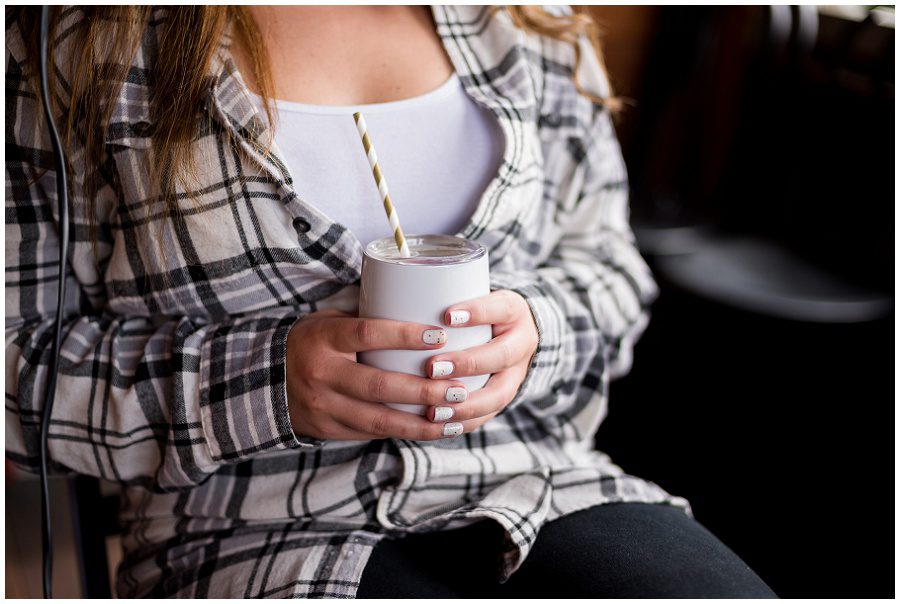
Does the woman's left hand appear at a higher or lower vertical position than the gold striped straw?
lower

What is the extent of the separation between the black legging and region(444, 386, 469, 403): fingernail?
0.68ft

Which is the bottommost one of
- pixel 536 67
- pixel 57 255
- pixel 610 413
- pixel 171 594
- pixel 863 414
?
pixel 610 413

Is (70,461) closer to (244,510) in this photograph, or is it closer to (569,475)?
(244,510)

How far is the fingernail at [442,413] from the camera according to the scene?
0.68 metres

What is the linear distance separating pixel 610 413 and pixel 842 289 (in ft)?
2.06

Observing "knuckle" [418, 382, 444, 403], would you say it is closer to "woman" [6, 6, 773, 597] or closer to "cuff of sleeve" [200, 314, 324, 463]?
"woman" [6, 6, 773, 597]

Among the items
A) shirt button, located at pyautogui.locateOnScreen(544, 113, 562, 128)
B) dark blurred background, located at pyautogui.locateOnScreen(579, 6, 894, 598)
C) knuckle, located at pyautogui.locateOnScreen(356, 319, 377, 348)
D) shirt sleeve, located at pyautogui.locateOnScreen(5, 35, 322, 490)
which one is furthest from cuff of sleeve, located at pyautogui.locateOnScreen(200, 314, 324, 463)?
dark blurred background, located at pyautogui.locateOnScreen(579, 6, 894, 598)

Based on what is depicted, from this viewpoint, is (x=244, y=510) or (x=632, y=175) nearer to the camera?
(x=244, y=510)

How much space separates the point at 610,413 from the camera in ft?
6.66

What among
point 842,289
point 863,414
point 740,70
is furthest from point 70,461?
point 740,70

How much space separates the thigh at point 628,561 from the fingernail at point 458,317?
29 cm

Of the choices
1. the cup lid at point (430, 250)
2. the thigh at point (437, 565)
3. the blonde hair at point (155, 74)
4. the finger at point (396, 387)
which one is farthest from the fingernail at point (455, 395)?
the blonde hair at point (155, 74)

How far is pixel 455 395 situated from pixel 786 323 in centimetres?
112

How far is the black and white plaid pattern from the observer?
29.8 inches
